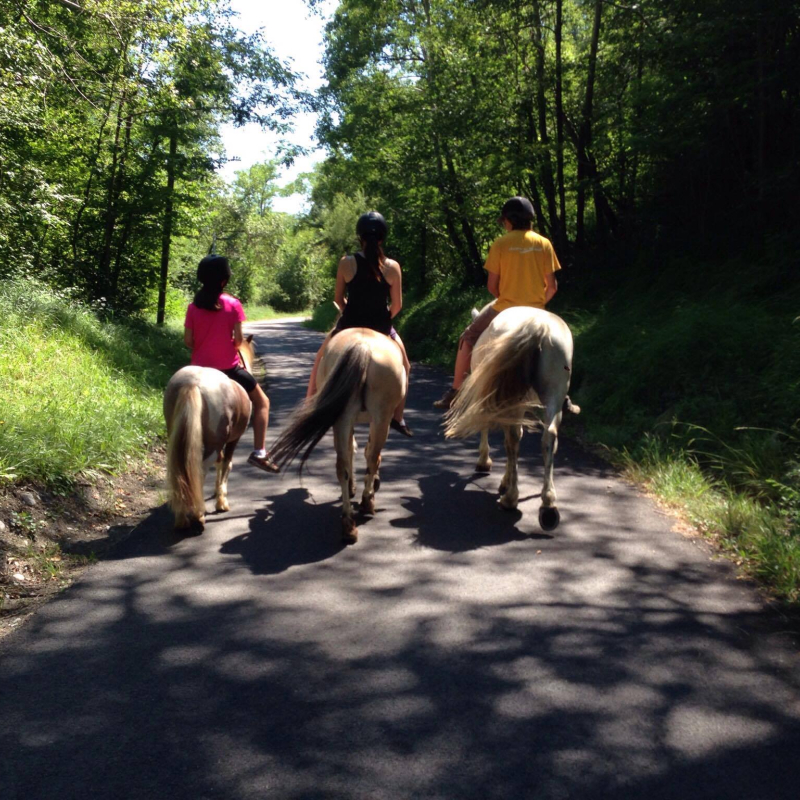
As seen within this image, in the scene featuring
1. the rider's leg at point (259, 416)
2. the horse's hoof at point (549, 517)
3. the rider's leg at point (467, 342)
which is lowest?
the horse's hoof at point (549, 517)

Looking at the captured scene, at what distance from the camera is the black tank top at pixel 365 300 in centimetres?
677

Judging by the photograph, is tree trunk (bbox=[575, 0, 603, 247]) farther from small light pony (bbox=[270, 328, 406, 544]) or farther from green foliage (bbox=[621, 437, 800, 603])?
small light pony (bbox=[270, 328, 406, 544])

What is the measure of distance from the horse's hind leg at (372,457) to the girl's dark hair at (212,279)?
168cm

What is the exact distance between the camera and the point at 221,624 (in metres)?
4.37

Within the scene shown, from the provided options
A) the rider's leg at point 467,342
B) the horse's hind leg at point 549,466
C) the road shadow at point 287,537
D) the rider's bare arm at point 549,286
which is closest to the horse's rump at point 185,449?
the road shadow at point 287,537

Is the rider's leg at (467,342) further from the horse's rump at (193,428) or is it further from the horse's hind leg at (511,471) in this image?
the horse's rump at (193,428)

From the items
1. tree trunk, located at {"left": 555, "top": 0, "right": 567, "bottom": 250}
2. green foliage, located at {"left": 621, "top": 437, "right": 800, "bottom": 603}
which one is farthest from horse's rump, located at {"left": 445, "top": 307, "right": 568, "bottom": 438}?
tree trunk, located at {"left": 555, "top": 0, "right": 567, "bottom": 250}

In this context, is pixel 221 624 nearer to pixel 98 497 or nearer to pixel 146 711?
pixel 146 711

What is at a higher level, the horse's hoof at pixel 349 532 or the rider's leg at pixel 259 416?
the rider's leg at pixel 259 416

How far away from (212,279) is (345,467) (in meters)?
1.91

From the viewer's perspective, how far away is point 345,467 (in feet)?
19.6

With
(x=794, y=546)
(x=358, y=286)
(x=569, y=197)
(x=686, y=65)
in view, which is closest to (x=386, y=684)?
(x=794, y=546)

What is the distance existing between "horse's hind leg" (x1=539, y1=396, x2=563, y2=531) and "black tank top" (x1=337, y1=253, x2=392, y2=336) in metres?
1.62

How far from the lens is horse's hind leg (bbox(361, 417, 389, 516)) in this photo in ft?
20.3
